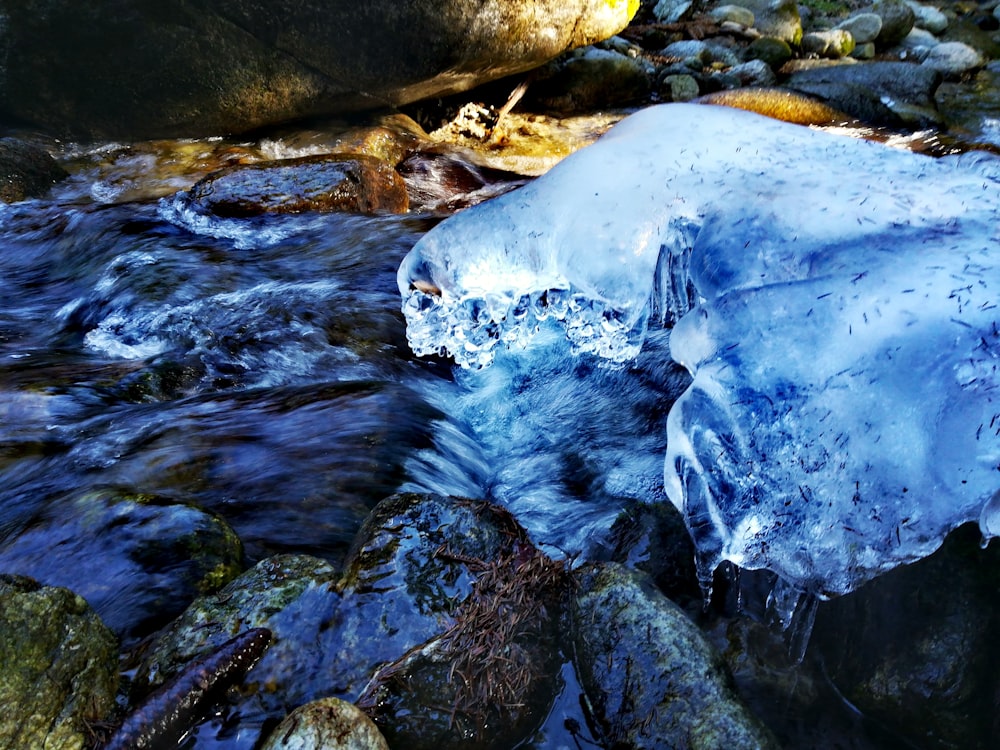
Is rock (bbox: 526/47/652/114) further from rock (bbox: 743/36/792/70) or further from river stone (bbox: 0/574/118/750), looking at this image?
river stone (bbox: 0/574/118/750)

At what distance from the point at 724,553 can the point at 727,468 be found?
0.28m

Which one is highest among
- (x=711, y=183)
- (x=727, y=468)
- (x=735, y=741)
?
(x=711, y=183)

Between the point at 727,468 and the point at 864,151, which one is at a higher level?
the point at 864,151

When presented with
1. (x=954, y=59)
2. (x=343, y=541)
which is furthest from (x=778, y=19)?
(x=343, y=541)

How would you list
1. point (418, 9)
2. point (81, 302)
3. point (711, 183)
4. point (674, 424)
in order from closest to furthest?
point (674, 424) < point (711, 183) < point (81, 302) < point (418, 9)

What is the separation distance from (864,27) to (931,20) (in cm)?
224

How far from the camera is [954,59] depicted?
11.5m

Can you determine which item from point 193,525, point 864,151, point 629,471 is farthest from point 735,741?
point 864,151

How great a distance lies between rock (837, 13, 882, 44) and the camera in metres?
12.8

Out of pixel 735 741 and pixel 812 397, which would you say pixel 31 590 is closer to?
pixel 735 741

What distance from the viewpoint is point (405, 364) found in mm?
4402

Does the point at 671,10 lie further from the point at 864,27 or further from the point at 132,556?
the point at 132,556

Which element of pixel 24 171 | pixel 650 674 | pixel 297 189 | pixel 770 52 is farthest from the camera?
pixel 770 52

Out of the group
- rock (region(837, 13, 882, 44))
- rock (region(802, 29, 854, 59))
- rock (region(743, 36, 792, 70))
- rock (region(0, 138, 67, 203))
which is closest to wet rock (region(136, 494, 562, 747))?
rock (region(0, 138, 67, 203))
